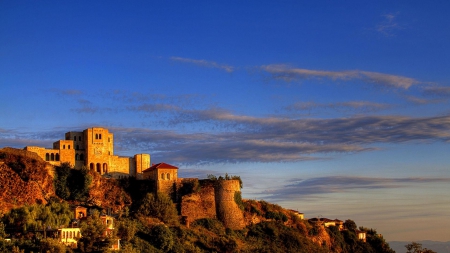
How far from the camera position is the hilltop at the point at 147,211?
57406 mm

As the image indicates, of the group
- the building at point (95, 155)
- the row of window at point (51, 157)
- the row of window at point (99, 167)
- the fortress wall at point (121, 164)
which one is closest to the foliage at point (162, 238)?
the building at point (95, 155)

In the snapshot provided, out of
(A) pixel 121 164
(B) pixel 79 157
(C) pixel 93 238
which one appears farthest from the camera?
(A) pixel 121 164

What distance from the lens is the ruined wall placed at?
6519cm

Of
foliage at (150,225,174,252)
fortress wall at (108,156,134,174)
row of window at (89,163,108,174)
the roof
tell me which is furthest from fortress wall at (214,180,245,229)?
row of window at (89,163,108,174)

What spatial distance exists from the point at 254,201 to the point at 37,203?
67.8 ft

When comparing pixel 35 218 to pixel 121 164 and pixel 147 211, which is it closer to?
pixel 147 211

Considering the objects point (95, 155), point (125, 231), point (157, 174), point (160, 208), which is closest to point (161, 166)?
point (157, 174)

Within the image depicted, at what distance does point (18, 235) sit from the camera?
53156mm

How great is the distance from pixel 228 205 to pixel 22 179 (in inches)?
706

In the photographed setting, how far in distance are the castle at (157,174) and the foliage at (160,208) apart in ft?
5.62

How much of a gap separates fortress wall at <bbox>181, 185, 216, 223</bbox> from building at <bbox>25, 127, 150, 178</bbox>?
6.33 meters

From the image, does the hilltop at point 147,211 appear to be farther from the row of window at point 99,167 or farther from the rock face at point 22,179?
the row of window at point 99,167

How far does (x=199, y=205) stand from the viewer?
216ft

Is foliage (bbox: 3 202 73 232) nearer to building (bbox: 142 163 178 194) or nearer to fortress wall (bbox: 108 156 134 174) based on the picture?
building (bbox: 142 163 178 194)
